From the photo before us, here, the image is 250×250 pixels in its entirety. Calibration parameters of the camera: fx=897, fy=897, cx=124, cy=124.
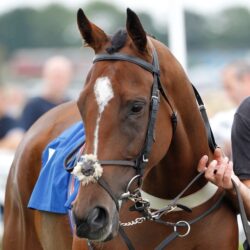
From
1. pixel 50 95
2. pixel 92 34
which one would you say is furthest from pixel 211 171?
pixel 50 95

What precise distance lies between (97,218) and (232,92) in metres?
4.76

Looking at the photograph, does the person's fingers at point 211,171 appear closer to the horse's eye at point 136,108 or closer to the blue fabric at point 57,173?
the horse's eye at point 136,108

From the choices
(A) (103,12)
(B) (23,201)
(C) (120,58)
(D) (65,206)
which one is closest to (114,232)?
(C) (120,58)

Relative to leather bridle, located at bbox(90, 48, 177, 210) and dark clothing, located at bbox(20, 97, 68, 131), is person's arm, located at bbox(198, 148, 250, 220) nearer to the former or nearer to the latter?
leather bridle, located at bbox(90, 48, 177, 210)

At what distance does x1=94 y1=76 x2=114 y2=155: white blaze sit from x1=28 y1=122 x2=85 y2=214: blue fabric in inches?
46.4

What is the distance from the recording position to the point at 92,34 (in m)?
4.55

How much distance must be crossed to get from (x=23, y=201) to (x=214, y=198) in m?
1.99

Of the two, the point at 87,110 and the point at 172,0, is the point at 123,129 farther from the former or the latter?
the point at 172,0

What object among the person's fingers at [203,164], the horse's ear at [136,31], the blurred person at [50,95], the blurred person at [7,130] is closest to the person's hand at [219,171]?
the person's fingers at [203,164]

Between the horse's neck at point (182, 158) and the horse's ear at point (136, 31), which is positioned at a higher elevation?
the horse's ear at point (136, 31)

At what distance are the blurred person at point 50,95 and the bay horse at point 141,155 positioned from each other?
202 inches

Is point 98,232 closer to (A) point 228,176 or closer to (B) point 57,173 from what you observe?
(A) point 228,176

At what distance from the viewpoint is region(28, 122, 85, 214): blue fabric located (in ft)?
18.6

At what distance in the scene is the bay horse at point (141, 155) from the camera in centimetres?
422
